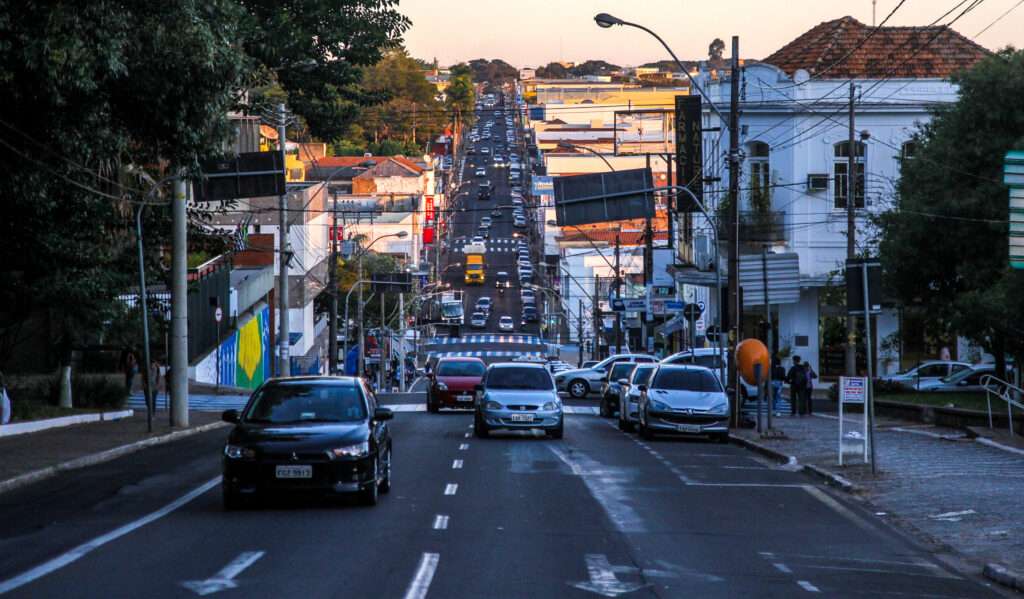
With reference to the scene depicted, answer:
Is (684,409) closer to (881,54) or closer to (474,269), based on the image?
(881,54)

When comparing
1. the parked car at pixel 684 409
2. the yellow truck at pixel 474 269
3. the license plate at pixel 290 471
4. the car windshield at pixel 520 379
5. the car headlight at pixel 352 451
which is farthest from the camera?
the yellow truck at pixel 474 269

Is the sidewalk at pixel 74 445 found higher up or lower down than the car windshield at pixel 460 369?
lower down

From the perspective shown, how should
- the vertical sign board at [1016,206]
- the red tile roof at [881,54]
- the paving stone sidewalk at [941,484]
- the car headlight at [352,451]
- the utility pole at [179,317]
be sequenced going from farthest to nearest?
the red tile roof at [881,54] < the utility pole at [179,317] < the vertical sign board at [1016,206] < the car headlight at [352,451] < the paving stone sidewalk at [941,484]

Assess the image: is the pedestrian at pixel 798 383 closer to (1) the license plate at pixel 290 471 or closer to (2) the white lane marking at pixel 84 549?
(2) the white lane marking at pixel 84 549

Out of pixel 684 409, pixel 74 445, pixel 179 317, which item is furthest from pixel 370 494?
pixel 179 317

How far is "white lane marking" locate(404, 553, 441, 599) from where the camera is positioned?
31.5 ft

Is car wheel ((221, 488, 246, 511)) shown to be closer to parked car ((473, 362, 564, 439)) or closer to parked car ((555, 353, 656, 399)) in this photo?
parked car ((473, 362, 564, 439))

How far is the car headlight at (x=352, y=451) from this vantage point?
571 inches

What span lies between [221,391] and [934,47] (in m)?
34.0

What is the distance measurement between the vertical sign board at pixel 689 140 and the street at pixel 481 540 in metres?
34.8

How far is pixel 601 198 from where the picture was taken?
36594 millimetres

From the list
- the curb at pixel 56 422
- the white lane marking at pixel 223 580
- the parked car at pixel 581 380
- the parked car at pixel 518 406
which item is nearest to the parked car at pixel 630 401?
the parked car at pixel 518 406

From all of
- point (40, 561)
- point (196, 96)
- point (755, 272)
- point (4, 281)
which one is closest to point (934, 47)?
point (755, 272)

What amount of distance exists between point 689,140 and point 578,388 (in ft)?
40.1
